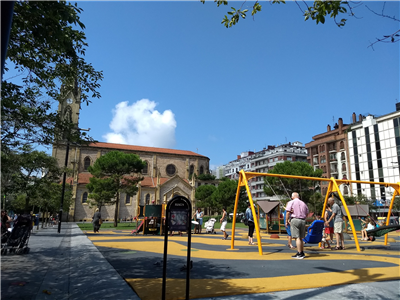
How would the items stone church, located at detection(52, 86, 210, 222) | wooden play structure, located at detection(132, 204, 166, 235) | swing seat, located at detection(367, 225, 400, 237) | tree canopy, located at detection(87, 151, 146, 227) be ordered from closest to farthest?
swing seat, located at detection(367, 225, 400, 237)
wooden play structure, located at detection(132, 204, 166, 235)
tree canopy, located at detection(87, 151, 146, 227)
stone church, located at detection(52, 86, 210, 222)

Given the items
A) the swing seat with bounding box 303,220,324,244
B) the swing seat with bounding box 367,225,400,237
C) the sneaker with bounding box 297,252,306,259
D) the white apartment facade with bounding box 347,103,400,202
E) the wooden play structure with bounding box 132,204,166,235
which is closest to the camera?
the sneaker with bounding box 297,252,306,259

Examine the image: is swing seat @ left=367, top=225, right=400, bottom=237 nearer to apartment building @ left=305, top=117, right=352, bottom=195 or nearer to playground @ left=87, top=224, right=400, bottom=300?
playground @ left=87, top=224, right=400, bottom=300

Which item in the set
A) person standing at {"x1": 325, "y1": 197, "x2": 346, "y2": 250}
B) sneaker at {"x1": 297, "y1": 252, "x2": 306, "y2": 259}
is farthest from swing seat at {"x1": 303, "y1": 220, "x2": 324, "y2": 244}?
person standing at {"x1": 325, "y1": 197, "x2": 346, "y2": 250}

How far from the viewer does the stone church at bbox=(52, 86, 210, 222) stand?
174 ft

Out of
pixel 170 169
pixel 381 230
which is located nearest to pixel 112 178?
pixel 170 169

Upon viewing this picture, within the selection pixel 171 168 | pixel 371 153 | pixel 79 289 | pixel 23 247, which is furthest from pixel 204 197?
pixel 79 289

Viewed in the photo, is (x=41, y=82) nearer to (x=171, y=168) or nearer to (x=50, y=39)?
(x=50, y=39)

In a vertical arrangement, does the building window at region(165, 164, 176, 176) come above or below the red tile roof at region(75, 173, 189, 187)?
above

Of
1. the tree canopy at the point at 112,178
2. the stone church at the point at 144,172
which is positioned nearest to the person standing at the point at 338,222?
the tree canopy at the point at 112,178

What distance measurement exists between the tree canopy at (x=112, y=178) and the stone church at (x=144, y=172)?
623 cm

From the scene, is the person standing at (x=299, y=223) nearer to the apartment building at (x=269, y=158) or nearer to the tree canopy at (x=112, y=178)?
the tree canopy at (x=112, y=178)

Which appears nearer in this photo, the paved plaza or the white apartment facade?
the paved plaza

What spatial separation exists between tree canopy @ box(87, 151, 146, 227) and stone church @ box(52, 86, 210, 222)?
20.5 ft

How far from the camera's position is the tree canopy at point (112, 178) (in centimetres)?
3709
